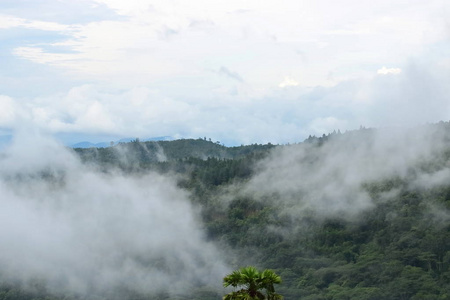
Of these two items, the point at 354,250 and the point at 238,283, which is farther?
the point at 354,250

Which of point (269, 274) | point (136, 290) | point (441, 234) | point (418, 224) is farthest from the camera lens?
point (136, 290)

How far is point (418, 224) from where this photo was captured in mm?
176625

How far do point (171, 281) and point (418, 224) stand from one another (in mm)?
74720

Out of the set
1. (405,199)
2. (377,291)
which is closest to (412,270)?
(377,291)

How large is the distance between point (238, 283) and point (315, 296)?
111 m

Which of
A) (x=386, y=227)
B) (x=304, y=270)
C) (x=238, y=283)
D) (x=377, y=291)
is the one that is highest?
(x=386, y=227)

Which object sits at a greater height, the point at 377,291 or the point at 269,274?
the point at 377,291

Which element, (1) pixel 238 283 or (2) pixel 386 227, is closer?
(1) pixel 238 283

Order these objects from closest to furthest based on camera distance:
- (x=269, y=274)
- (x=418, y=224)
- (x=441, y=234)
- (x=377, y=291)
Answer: (x=269, y=274)
(x=377, y=291)
(x=441, y=234)
(x=418, y=224)

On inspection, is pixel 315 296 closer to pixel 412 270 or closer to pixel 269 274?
pixel 412 270

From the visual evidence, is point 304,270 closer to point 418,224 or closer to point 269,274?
point 418,224

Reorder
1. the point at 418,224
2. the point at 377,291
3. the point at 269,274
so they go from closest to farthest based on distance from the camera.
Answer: the point at 269,274, the point at 377,291, the point at 418,224

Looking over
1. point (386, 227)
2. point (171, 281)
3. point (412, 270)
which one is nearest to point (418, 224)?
point (386, 227)

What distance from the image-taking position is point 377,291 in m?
139
